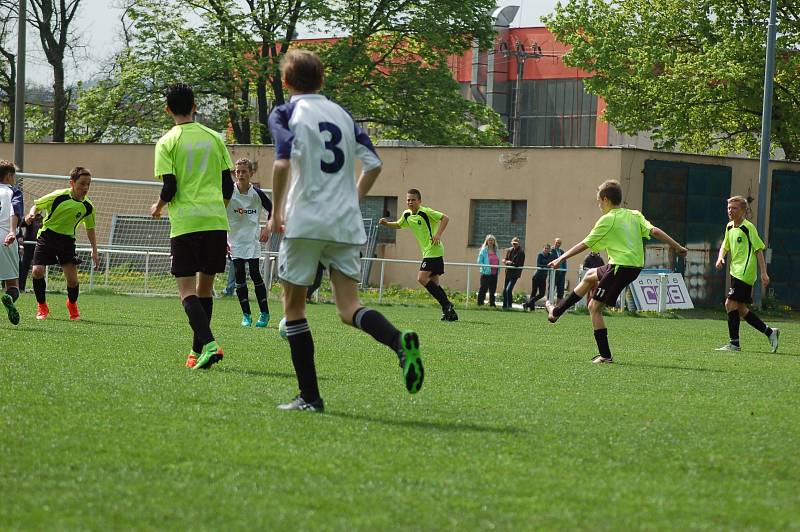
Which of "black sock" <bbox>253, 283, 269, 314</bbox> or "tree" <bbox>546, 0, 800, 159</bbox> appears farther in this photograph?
"tree" <bbox>546, 0, 800, 159</bbox>

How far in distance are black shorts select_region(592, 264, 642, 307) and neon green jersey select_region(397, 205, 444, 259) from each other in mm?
7293

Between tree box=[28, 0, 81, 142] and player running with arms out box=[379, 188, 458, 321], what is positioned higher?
tree box=[28, 0, 81, 142]

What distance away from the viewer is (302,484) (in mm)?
4590

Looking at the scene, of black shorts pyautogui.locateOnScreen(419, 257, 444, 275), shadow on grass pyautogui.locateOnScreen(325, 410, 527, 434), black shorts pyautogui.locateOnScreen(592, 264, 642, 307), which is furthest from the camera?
black shorts pyautogui.locateOnScreen(419, 257, 444, 275)

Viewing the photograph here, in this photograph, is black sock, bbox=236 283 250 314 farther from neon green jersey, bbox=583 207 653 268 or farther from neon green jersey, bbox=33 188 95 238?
neon green jersey, bbox=583 207 653 268

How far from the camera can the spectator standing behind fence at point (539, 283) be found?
2650cm

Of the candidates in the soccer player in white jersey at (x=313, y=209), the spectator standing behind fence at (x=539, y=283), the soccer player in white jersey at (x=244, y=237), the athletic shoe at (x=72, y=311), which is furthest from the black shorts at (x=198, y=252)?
the spectator standing behind fence at (x=539, y=283)

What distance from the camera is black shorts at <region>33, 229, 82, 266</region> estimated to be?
1373cm

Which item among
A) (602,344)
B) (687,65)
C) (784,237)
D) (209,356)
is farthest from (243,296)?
(687,65)

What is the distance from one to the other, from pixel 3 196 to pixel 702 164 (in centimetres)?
2223

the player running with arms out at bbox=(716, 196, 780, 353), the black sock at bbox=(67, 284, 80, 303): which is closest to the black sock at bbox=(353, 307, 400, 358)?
the black sock at bbox=(67, 284, 80, 303)

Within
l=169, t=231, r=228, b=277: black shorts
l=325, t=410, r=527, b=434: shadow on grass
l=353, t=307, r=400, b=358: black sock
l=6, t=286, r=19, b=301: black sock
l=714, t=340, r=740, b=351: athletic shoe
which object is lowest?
l=714, t=340, r=740, b=351: athletic shoe

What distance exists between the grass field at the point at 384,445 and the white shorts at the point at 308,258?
74 centimetres

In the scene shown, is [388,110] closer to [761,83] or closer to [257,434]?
[761,83]
